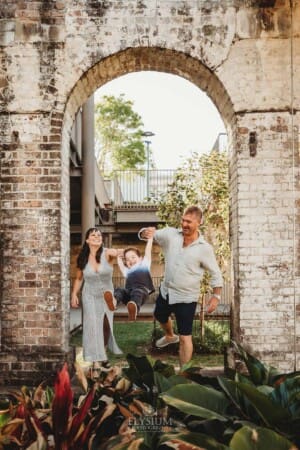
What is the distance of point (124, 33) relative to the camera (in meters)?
5.36

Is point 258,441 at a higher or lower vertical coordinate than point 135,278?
lower

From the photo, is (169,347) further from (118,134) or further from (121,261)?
(118,134)

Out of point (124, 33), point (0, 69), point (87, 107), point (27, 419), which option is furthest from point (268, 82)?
point (87, 107)

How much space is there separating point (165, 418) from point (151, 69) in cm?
488

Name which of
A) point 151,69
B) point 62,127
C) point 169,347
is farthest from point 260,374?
point 169,347

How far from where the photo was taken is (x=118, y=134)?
94.4 feet

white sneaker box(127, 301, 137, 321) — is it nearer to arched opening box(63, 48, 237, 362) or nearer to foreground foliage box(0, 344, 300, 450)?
arched opening box(63, 48, 237, 362)

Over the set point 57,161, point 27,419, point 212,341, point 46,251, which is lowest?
point 212,341

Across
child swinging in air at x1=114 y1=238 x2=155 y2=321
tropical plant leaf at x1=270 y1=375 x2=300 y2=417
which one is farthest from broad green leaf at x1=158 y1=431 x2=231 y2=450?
child swinging in air at x1=114 y1=238 x2=155 y2=321

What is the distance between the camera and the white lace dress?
192 inches

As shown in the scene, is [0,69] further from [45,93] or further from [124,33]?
[124,33]

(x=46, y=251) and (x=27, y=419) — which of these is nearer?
(x=27, y=419)

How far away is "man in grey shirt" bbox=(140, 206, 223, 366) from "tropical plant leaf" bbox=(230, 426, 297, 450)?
10.8 ft

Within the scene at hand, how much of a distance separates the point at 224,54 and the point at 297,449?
4630mm
